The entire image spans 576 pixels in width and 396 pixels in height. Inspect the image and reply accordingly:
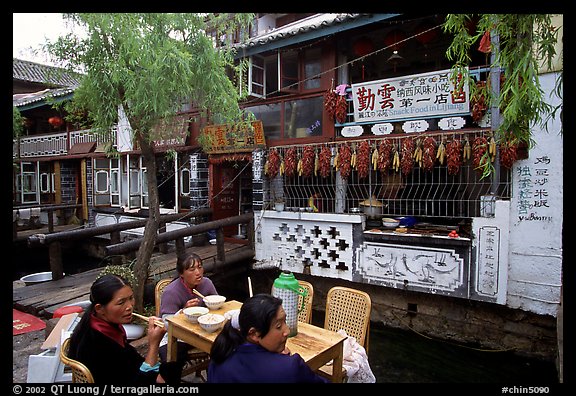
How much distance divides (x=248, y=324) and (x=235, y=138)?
773 cm

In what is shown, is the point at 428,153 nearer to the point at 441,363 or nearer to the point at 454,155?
the point at 454,155

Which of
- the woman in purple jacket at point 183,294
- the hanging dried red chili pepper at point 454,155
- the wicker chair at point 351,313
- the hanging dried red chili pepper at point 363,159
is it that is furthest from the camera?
the hanging dried red chili pepper at point 363,159

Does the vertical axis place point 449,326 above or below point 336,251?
below

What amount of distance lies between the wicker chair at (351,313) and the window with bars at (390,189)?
331cm

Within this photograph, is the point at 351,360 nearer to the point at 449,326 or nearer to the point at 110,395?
the point at 110,395

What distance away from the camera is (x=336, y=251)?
7836 millimetres

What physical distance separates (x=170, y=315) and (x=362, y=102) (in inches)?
225

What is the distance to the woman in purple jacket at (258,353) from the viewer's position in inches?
87.0

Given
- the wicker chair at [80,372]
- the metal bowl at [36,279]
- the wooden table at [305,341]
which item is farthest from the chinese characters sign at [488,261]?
the metal bowl at [36,279]

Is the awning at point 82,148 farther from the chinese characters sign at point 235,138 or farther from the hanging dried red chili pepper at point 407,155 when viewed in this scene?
the hanging dried red chili pepper at point 407,155

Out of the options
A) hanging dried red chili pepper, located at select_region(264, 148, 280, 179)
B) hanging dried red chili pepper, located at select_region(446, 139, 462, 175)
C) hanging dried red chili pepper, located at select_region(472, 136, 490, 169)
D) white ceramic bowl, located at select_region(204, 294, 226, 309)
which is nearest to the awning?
hanging dried red chili pepper, located at select_region(264, 148, 280, 179)

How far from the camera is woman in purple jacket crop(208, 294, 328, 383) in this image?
7.25 ft

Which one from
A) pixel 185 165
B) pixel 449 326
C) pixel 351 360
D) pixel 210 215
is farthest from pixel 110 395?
pixel 185 165

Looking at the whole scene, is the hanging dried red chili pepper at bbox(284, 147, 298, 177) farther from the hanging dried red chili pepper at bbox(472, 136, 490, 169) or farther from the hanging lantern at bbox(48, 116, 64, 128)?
the hanging lantern at bbox(48, 116, 64, 128)
